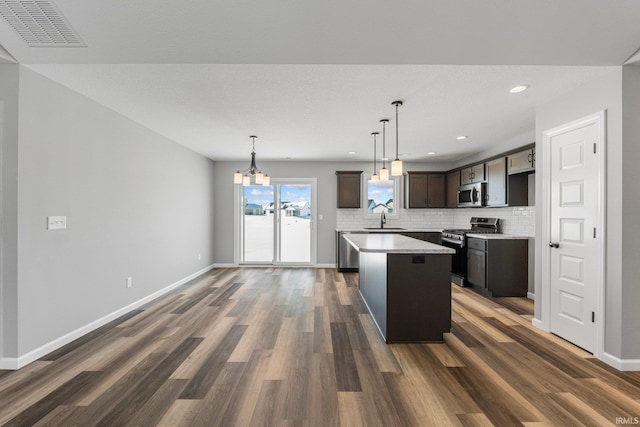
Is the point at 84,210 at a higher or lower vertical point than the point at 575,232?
higher

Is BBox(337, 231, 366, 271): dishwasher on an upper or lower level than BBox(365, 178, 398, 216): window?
lower

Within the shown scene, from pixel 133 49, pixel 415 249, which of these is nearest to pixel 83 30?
pixel 133 49

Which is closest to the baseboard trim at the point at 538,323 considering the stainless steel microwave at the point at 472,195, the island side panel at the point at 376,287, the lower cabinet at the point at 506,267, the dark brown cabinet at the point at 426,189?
the lower cabinet at the point at 506,267

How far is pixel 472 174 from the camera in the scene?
5.66m

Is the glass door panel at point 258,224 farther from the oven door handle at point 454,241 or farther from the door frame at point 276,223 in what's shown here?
the oven door handle at point 454,241

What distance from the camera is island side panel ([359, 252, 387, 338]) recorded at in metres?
2.94

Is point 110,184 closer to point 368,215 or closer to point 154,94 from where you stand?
point 154,94

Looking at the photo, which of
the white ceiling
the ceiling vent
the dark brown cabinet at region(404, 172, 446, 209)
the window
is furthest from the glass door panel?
the ceiling vent

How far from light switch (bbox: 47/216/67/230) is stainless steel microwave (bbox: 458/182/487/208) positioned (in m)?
5.90

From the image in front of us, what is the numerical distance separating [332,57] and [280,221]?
16.2 feet

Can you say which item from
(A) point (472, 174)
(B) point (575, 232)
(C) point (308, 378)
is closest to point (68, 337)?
(C) point (308, 378)

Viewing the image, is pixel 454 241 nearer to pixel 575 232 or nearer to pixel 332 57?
pixel 575 232

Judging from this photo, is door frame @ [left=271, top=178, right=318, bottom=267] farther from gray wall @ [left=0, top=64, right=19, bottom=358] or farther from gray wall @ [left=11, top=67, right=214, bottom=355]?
gray wall @ [left=0, top=64, right=19, bottom=358]

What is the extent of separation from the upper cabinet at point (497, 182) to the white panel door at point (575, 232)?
167 centimetres
